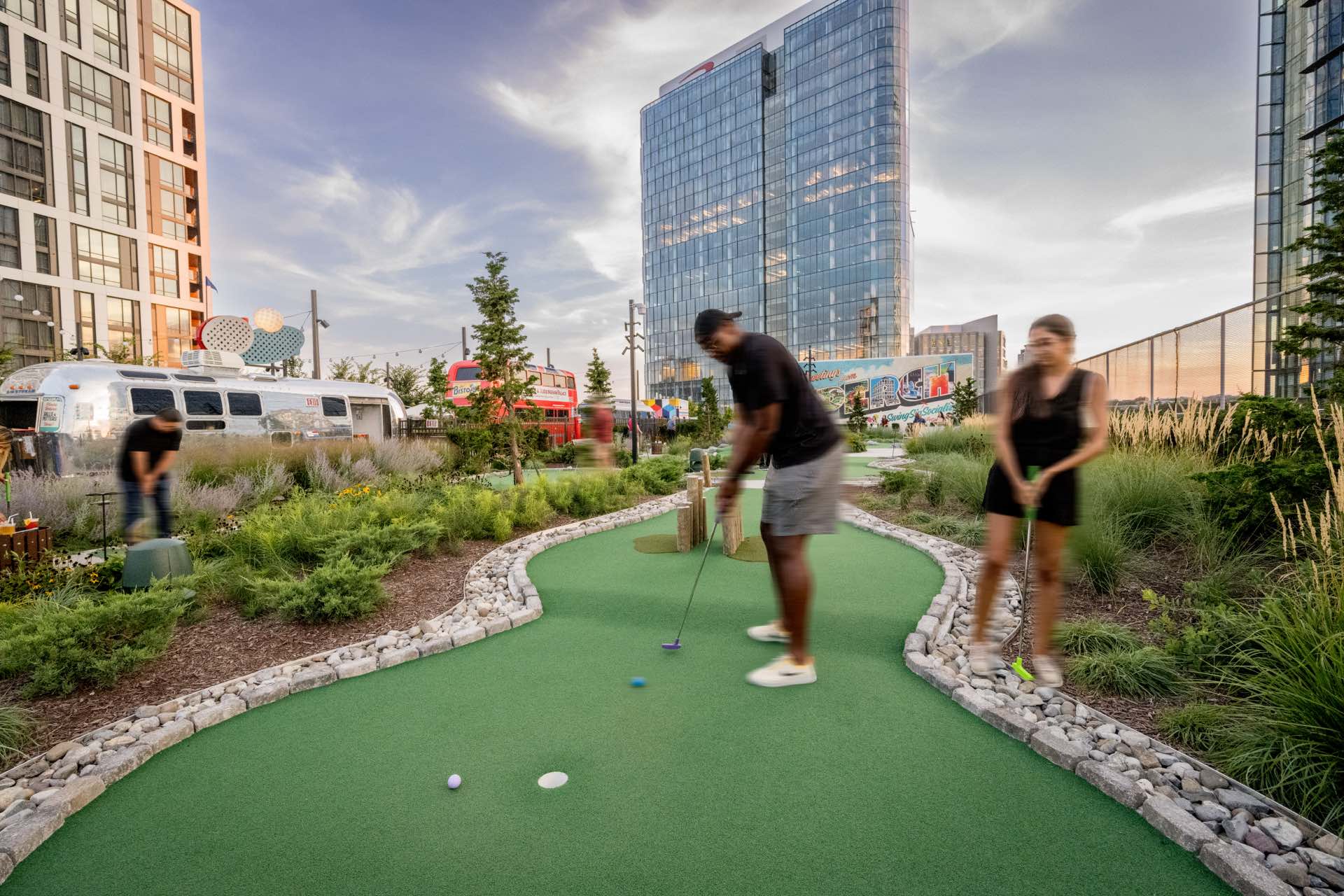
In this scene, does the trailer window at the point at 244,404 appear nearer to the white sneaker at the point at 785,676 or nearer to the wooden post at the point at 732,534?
the wooden post at the point at 732,534

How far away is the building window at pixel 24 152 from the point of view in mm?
27391

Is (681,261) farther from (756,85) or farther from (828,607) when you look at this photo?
(828,607)

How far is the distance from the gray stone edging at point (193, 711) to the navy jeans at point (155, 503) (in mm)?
3222

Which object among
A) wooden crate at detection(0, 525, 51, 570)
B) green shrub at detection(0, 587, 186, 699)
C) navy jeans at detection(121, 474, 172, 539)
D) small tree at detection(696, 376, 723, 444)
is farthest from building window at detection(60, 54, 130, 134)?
green shrub at detection(0, 587, 186, 699)

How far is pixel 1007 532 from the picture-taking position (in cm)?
279

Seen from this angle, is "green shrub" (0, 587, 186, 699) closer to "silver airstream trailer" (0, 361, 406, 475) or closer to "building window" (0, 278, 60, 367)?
"silver airstream trailer" (0, 361, 406, 475)

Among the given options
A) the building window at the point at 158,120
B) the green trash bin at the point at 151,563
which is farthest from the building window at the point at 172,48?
the green trash bin at the point at 151,563

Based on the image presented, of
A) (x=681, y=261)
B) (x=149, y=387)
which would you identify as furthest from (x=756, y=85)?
(x=149, y=387)

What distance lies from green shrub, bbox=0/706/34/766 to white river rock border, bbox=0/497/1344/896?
0.10m

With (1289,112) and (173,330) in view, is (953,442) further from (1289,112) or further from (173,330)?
(173,330)

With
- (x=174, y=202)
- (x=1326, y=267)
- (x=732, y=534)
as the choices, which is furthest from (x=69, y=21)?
(x=1326, y=267)

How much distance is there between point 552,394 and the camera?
72.5 feet

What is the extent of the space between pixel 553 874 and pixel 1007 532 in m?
2.39

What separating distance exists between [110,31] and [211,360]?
35.9m
